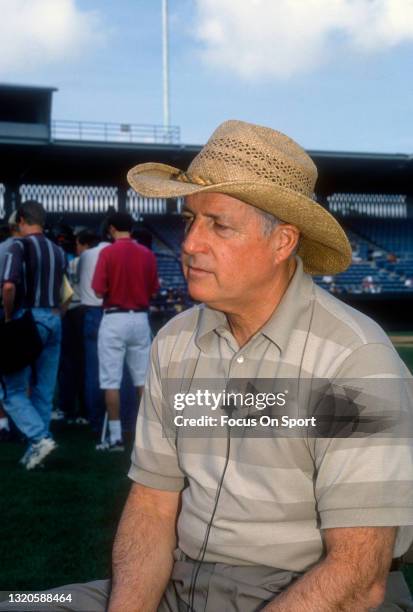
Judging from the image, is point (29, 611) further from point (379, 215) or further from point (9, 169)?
point (379, 215)

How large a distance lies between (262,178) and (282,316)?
324 millimetres

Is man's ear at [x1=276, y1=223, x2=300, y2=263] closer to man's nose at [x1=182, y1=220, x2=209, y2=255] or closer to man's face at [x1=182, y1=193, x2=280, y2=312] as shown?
man's face at [x1=182, y1=193, x2=280, y2=312]

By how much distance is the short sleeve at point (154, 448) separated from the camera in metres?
2.27

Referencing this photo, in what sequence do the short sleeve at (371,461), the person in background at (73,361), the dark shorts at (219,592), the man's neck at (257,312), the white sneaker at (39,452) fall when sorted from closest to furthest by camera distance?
1. the short sleeve at (371,461)
2. the dark shorts at (219,592)
3. the man's neck at (257,312)
4. the white sneaker at (39,452)
5. the person in background at (73,361)

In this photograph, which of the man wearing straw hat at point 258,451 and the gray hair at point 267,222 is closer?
the man wearing straw hat at point 258,451

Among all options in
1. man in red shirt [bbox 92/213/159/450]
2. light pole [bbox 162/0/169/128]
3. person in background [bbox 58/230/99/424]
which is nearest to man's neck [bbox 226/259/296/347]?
man in red shirt [bbox 92/213/159/450]

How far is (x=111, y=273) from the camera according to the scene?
7184 mm

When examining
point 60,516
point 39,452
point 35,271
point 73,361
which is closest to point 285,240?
point 60,516

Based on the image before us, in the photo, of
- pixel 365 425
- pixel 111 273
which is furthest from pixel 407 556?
pixel 111 273

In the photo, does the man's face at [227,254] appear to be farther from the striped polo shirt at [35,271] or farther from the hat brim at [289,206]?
the striped polo shirt at [35,271]

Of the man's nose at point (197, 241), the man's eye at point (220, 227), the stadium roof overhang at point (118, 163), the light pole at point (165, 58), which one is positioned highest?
the light pole at point (165, 58)

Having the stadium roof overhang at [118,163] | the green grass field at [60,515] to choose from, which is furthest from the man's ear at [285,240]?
the stadium roof overhang at [118,163]

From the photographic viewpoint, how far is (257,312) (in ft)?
7.34

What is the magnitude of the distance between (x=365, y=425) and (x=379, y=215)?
123 ft
